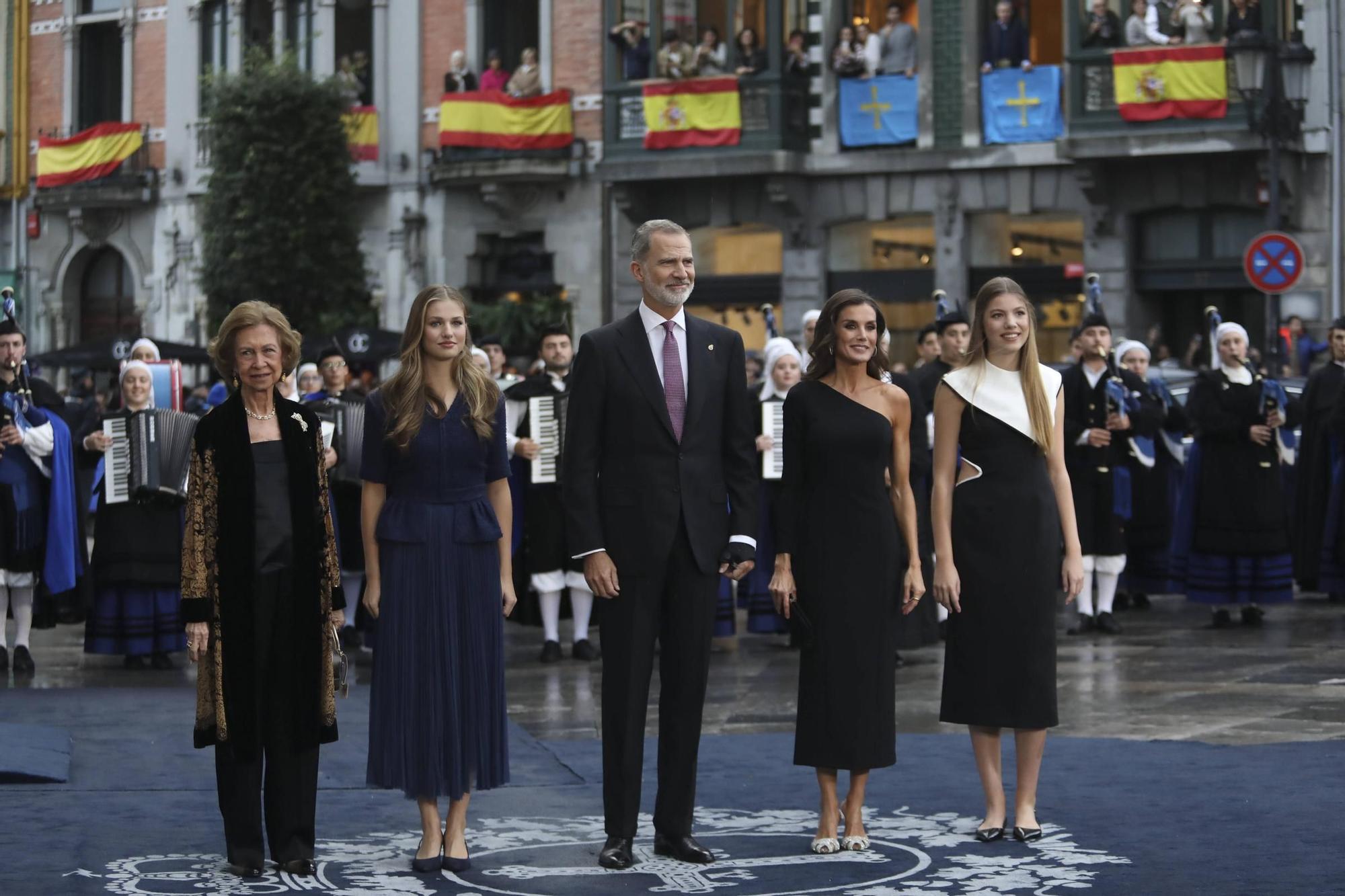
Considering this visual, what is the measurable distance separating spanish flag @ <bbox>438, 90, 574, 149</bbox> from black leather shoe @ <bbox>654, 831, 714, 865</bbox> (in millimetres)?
26069

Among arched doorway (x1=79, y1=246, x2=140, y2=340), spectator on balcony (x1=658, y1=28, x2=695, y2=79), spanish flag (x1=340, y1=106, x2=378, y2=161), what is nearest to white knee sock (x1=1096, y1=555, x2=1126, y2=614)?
Result: spectator on balcony (x1=658, y1=28, x2=695, y2=79)

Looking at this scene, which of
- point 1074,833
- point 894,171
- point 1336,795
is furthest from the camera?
point 894,171

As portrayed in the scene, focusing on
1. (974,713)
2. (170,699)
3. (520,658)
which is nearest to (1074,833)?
(974,713)

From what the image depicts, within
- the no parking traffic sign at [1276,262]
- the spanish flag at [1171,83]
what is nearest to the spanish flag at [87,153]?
the spanish flag at [1171,83]

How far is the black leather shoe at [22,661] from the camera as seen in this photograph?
14.6 meters

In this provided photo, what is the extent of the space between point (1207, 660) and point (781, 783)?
17.6ft

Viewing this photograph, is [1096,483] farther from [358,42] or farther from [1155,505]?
[358,42]

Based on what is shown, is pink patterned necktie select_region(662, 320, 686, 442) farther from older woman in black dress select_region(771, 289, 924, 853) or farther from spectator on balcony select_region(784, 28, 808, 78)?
spectator on balcony select_region(784, 28, 808, 78)

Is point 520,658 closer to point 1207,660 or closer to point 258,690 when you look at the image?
point 1207,660

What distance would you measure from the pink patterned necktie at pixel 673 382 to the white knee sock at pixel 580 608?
24.9 ft

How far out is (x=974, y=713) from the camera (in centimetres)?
855

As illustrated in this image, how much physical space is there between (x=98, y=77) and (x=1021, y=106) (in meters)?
17.4

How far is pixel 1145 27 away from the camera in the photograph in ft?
93.6

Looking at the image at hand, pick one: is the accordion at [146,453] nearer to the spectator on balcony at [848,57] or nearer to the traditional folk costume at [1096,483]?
the traditional folk costume at [1096,483]
